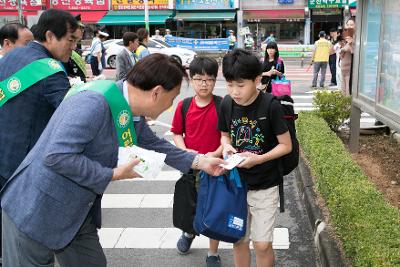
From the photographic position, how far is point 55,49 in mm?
2832

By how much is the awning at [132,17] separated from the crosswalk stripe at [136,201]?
25.7 meters

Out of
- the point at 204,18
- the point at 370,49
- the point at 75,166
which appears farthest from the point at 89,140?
the point at 204,18

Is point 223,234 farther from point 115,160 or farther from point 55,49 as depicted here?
point 55,49

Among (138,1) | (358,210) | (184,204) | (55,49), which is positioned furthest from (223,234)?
(138,1)

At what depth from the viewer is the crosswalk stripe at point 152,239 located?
392 centimetres

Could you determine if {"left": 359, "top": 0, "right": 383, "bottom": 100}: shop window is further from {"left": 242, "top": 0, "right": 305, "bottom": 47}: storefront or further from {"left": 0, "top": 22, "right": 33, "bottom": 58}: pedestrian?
{"left": 242, "top": 0, "right": 305, "bottom": 47}: storefront

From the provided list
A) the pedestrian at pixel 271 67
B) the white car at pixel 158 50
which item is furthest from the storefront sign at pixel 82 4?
the pedestrian at pixel 271 67

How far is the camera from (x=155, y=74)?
201cm

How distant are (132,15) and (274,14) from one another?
9.39m

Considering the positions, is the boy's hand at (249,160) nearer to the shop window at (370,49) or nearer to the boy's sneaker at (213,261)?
the boy's sneaker at (213,261)

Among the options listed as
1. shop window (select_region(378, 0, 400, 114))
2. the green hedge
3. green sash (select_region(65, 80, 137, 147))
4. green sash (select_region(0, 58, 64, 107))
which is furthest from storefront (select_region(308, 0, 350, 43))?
green sash (select_region(65, 80, 137, 147))

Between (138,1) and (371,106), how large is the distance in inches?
1069

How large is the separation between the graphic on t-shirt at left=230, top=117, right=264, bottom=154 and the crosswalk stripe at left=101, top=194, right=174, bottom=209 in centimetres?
218

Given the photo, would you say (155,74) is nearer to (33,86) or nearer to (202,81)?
(33,86)
